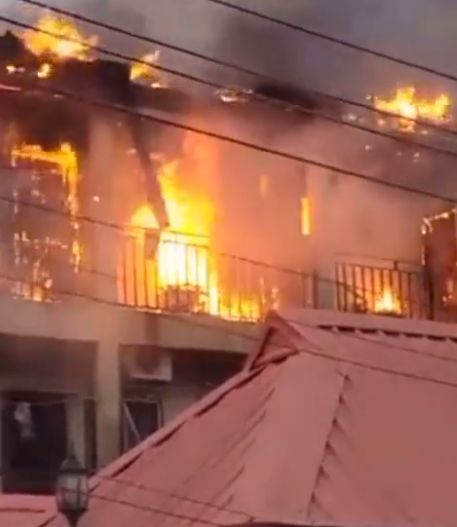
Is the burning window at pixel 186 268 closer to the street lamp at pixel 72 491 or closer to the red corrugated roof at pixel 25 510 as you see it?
the red corrugated roof at pixel 25 510

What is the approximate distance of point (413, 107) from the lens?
632 inches

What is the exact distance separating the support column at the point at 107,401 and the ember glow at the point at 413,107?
4.56 m

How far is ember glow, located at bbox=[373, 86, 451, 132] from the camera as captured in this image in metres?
15.7

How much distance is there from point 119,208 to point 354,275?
258 centimetres

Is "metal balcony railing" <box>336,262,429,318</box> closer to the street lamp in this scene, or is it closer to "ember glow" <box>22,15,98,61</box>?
"ember glow" <box>22,15,98,61</box>

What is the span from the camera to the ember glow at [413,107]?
15.7 m

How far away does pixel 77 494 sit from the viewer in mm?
9375

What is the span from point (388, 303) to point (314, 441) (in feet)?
18.0

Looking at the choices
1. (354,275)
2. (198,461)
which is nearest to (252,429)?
(198,461)

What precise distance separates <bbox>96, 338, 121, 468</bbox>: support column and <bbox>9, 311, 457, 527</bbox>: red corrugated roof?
187 cm

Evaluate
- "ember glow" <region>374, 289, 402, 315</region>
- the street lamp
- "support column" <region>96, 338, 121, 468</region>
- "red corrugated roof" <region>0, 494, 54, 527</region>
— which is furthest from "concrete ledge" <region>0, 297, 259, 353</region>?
the street lamp

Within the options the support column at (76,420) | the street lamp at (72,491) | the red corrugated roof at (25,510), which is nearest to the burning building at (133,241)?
the support column at (76,420)

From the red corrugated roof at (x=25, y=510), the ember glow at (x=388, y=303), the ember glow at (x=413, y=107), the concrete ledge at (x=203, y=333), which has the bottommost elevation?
the red corrugated roof at (x=25, y=510)

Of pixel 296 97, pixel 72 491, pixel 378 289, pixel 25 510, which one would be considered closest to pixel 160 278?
pixel 378 289
